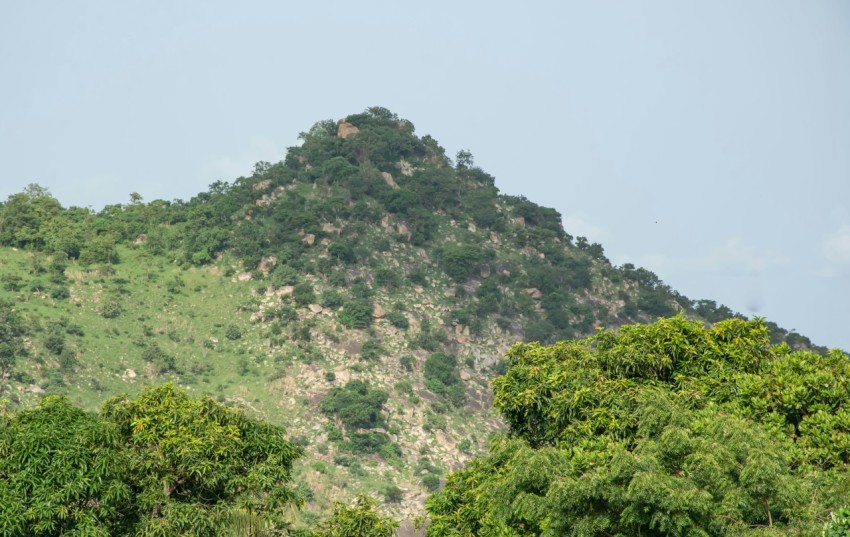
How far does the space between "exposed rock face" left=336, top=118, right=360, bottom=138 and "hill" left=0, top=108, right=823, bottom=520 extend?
34 cm

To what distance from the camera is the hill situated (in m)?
98.0

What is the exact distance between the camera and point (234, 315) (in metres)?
112

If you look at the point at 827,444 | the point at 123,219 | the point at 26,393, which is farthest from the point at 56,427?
the point at 123,219

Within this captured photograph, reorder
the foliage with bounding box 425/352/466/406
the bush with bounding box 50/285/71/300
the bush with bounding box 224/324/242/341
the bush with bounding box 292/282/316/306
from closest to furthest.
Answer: the bush with bounding box 50/285/71/300, the foliage with bounding box 425/352/466/406, the bush with bounding box 224/324/242/341, the bush with bounding box 292/282/316/306

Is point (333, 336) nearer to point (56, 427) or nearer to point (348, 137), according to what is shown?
point (348, 137)

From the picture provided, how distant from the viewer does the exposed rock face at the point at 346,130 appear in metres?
141

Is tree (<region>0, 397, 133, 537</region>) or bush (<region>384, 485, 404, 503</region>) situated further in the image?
bush (<region>384, 485, 404, 503</region>)

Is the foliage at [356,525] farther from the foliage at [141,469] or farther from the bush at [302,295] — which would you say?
the bush at [302,295]

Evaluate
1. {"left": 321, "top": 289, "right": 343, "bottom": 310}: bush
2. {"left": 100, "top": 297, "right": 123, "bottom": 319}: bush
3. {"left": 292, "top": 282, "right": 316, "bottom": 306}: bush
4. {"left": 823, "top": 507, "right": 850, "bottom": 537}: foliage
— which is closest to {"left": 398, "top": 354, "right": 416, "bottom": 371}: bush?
{"left": 321, "top": 289, "right": 343, "bottom": 310}: bush

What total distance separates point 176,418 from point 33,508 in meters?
6.39

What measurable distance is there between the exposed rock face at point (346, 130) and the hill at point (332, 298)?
34cm

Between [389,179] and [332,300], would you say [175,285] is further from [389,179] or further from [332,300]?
[389,179]

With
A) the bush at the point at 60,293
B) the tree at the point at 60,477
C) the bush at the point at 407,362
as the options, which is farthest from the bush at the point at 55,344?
the tree at the point at 60,477

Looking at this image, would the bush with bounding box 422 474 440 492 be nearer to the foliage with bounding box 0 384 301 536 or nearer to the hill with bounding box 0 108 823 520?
the hill with bounding box 0 108 823 520
